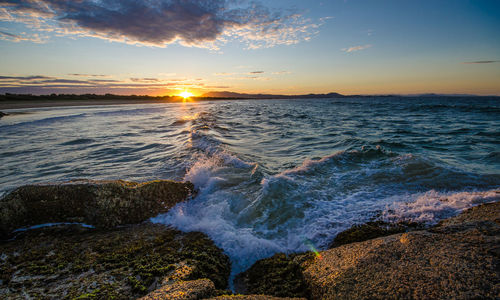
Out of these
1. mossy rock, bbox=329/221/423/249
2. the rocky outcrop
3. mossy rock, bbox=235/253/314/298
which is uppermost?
the rocky outcrop

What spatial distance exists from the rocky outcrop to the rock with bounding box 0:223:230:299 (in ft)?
2.57

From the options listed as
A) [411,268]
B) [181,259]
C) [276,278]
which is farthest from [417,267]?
[181,259]

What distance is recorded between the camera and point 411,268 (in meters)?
2.03

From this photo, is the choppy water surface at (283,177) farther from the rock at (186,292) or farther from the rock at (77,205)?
the rock at (186,292)

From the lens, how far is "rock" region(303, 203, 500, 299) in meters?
1.77

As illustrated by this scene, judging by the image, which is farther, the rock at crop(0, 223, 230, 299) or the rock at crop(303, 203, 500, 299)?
the rock at crop(0, 223, 230, 299)

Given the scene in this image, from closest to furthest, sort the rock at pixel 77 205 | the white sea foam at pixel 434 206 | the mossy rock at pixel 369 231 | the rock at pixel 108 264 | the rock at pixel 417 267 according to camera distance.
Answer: the rock at pixel 417 267, the rock at pixel 108 264, the mossy rock at pixel 369 231, the rock at pixel 77 205, the white sea foam at pixel 434 206

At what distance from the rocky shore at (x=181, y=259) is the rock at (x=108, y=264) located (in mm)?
13

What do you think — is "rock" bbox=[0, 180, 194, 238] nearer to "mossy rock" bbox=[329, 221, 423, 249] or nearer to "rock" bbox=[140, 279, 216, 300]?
"rock" bbox=[140, 279, 216, 300]

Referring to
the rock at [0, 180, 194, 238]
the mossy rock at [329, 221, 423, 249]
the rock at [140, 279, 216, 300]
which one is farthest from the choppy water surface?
the rock at [140, 279, 216, 300]

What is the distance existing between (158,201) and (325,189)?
3.90 metres

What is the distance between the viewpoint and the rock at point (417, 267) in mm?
1774

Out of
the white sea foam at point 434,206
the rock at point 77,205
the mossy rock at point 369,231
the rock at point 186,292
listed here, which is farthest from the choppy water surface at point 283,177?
the rock at point 186,292

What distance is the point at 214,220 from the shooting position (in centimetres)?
419
